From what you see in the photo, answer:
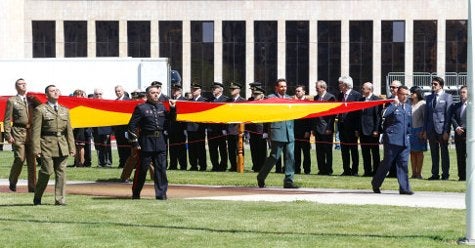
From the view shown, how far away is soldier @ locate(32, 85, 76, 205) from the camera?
57.5ft

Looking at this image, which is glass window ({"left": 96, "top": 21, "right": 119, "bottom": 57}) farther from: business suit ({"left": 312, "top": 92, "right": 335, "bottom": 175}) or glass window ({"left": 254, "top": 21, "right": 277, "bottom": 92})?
business suit ({"left": 312, "top": 92, "right": 335, "bottom": 175})

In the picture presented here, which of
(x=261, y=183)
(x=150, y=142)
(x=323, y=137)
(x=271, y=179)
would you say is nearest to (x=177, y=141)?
(x=323, y=137)

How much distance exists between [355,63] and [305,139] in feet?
169

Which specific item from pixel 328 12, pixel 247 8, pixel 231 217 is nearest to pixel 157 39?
pixel 247 8

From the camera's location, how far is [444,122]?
935 inches

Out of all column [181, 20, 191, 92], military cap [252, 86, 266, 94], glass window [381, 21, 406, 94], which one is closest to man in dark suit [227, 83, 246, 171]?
military cap [252, 86, 266, 94]

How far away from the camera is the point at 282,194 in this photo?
19.7m

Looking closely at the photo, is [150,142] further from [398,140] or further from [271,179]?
[271,179]

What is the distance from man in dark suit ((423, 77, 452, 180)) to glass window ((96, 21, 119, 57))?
176ft

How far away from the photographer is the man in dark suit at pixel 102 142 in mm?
28266

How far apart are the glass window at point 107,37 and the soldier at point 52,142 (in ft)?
192

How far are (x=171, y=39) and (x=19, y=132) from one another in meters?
56.5

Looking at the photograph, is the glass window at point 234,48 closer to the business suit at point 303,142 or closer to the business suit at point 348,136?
the business suit at point 303,142

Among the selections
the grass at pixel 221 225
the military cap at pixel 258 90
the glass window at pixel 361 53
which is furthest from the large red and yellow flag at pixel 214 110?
the glass window at pixel 361 53
